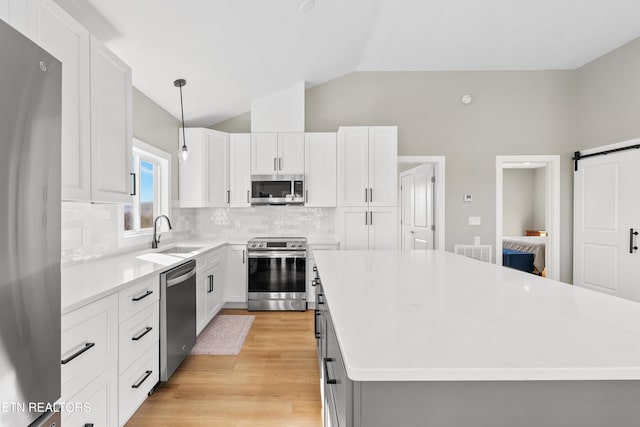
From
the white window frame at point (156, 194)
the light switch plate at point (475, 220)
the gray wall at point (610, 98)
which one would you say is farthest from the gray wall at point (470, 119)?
the white window frame at point (156, 194)

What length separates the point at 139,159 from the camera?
3.13 m

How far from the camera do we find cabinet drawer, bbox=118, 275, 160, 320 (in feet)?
5.48

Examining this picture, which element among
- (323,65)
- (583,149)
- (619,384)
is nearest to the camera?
(619,384)

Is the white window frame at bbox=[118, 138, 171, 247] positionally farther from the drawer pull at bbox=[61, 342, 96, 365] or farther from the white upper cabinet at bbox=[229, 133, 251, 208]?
the drawer pull at bbox=[61, 342, 96, 365]

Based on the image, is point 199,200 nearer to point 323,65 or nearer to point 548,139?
point 323,65

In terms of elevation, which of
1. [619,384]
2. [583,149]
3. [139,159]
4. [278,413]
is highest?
[583,149]

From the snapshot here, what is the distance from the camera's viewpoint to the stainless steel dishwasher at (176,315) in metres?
2.12

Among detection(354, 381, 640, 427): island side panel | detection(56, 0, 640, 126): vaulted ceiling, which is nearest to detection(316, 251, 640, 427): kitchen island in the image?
detection(354, 381, 640, 427): island side panel

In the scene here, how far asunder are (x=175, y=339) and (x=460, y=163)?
3.92 m

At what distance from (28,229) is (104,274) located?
3.99 feet

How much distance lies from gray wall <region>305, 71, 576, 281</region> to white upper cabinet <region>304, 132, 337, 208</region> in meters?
0.40

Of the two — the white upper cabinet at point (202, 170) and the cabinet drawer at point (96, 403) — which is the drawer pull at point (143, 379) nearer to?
the cabinet drawer at point (96, 403)

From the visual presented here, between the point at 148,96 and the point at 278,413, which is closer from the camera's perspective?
the point at 278,413

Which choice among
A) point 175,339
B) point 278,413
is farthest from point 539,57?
point 175,339
